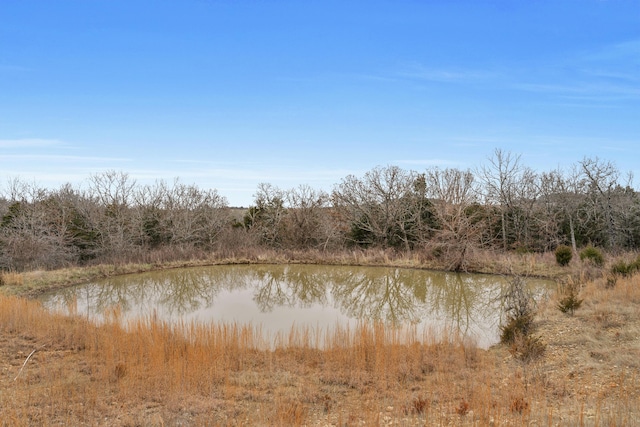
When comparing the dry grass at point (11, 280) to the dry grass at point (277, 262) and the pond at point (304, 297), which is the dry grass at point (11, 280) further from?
the pond at point (304, 297)

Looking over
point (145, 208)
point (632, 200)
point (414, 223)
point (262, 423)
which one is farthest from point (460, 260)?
point (145, 208)

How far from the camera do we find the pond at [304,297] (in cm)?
1053

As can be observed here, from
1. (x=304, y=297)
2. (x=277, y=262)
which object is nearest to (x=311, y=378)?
(x=304, y=297)

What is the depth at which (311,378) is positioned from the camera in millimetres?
5969

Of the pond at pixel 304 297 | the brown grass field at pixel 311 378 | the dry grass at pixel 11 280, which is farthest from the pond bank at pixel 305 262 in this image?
the brown grass field at pixel 311 378

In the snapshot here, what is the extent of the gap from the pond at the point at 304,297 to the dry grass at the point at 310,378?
158cm

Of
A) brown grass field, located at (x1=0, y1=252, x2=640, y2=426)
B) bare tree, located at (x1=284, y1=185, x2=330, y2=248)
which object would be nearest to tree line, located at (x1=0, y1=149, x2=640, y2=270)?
bare tree, located at (x1=284, y1=185, x2=330, y2=248)

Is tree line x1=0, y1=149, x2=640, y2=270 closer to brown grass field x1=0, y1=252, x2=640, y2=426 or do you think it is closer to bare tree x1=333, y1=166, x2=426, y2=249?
bare tree x1=333, y1=166, x2=426, y2=249

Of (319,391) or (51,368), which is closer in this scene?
(319,391)

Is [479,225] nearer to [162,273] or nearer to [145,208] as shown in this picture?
[162,273]

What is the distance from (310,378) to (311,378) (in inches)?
0.6

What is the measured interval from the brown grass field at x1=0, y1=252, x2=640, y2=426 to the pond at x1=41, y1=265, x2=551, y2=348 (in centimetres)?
153

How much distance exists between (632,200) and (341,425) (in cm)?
2262

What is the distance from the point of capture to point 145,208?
25.2 metres
